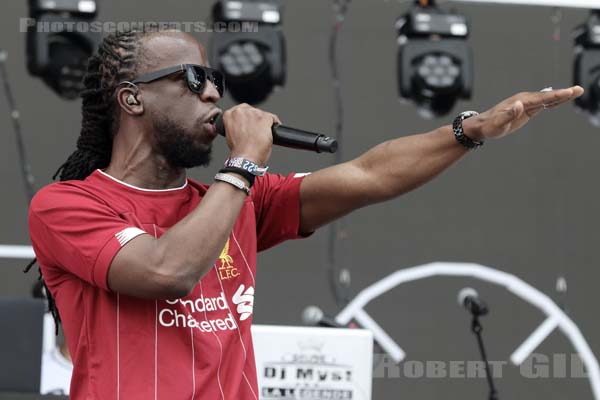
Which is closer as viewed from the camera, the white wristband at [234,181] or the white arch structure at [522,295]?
the white wristband at [234,181]

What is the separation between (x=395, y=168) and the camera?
85.4 inches

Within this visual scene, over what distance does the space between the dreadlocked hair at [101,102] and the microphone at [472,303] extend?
2.57 metres

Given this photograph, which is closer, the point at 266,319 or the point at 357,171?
the point at 357,171

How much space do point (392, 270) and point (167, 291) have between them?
315 centimetres

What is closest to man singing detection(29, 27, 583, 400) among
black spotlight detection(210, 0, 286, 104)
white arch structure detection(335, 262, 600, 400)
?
black spotlight detection(210, 0, 286, 104)

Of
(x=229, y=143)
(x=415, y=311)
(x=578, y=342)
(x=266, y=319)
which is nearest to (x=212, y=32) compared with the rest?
(x=266, y=319)

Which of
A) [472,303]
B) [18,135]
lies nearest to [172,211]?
[472,303]

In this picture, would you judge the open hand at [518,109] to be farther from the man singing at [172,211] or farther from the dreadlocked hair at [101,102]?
the dreadlocked hair at [101,102]

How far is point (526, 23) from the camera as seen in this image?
16.5 ft

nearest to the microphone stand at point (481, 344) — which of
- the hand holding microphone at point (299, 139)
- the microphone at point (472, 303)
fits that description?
the microphone at point (472, 303)

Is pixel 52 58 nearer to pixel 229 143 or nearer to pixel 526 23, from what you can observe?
pixel 526 23

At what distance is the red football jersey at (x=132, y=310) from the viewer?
1.90 metres

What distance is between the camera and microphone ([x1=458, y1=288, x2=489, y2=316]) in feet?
14.6

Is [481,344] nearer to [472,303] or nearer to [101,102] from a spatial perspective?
[472,303]
